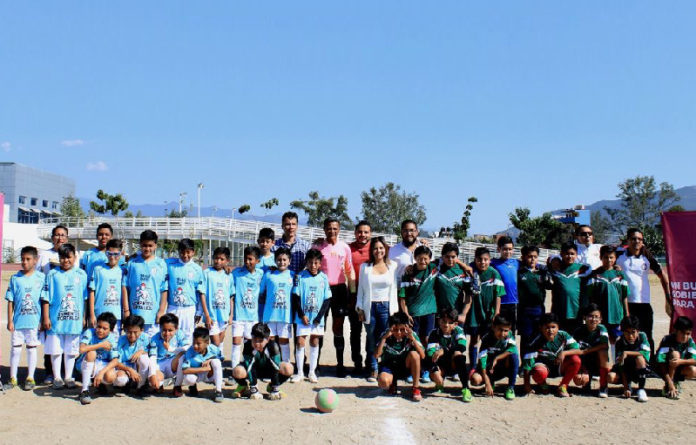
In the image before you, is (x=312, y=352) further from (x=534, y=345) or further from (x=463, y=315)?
(x=534, y=345)

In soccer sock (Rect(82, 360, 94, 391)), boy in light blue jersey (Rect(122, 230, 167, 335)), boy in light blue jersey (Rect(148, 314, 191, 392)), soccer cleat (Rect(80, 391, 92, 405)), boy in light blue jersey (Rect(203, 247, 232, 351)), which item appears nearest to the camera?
soccer cleat (Rect(80, 391, 92, 405))

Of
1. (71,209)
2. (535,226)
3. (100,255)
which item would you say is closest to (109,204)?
(71,209)

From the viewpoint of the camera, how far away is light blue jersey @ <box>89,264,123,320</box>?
712 centimetres

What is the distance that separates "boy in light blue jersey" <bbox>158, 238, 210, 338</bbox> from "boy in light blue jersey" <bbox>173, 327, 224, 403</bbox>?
0.68m

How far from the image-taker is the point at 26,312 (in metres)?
6.96

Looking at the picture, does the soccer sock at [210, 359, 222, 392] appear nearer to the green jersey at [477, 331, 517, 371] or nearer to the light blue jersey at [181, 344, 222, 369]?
the light blue jersey at [181, 344, 222, 369]

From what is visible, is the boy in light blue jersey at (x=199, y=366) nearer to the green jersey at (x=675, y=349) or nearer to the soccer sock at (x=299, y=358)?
the soccer sock at (x=299, y=358)

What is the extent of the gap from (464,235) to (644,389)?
149 feet

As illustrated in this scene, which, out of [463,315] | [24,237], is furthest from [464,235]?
[463,315]

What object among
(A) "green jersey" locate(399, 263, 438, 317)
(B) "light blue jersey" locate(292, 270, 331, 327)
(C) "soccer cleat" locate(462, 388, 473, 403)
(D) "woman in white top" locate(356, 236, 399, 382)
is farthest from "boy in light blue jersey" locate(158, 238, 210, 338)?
(C) "soccer cleat" locate(462, 388, 473, 403)

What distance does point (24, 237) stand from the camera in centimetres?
5050

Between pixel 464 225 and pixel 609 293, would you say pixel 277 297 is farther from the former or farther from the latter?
pixel 464 225

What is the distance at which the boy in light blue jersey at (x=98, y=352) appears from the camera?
256 inches

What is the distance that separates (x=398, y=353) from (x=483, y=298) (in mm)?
1380
